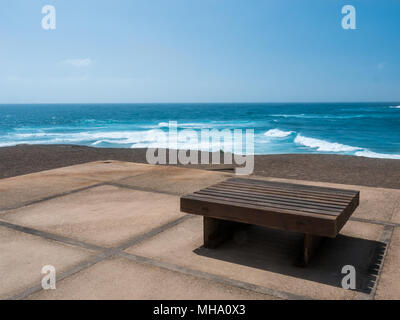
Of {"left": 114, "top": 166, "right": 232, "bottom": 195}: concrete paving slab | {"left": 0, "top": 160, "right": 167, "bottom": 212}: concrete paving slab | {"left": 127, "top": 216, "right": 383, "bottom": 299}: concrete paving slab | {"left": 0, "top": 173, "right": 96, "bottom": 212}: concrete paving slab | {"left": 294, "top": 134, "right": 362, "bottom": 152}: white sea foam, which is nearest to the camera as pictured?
{"left": 127, "top": 216, "right": 383, "bottom": 299}: concrete paving slab

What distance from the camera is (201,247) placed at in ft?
14.1

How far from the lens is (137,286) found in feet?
10.9

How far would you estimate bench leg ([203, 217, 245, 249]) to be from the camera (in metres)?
4.26

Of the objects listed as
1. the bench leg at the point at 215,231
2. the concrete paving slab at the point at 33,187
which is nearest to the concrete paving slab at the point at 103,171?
the concrete paving slab at the point at 33,187

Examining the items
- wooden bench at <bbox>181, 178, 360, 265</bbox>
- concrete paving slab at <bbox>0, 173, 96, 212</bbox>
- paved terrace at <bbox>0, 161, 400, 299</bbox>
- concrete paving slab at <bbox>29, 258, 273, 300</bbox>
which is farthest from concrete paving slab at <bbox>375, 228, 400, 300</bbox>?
concrete paving slab at <bbox>0, 173, 96, 212</bbox>

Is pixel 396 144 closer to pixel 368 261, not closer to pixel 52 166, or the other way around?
pixel 52 166

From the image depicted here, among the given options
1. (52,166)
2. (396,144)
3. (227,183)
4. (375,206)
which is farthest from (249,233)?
(396,144)

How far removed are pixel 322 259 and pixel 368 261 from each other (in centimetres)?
45

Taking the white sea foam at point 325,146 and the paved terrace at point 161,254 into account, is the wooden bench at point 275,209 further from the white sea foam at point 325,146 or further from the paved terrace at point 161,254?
the white sea foam at point 325,146

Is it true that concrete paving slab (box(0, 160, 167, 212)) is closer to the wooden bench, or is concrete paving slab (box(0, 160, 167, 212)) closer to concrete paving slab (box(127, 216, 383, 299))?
concrete paving slab (box(127, 216, 383, 299))

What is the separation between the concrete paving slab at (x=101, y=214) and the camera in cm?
471

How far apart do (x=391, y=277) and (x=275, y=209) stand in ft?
3.99

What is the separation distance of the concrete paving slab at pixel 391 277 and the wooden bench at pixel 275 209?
22.7 inches

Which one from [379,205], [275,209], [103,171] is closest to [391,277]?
[275,209]
